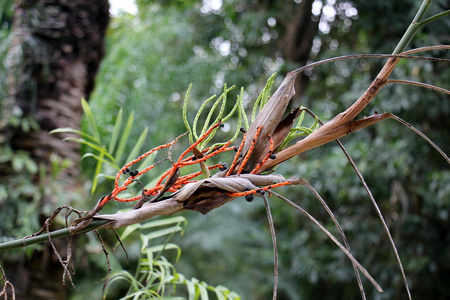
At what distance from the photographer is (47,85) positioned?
1.30 meters

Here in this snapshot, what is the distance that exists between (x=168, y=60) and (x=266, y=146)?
270 cm

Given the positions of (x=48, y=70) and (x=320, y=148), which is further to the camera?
(x=320, y=148)

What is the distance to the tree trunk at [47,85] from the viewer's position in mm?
1212

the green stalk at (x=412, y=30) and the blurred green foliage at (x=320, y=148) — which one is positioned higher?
the green stalk at (x=412, y=30)

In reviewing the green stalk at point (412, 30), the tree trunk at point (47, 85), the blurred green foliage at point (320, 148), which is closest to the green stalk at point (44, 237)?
the green stalk at point (412, 30)

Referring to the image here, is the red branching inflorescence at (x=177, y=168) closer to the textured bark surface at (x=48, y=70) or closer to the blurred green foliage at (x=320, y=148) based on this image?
the textured bark surface at (x=48, y=70)

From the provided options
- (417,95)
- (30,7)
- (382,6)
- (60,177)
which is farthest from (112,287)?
(382,6)

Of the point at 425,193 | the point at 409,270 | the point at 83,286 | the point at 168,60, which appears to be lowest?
the point at 409,270

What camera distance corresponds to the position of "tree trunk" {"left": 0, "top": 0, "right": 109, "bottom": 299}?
3.98 feet

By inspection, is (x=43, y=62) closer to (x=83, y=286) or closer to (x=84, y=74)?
(x=84, y=74)

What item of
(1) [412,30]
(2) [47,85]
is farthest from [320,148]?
(1) [412,30]

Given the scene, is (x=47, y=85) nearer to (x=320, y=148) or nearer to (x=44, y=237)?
(x=44, y=237)

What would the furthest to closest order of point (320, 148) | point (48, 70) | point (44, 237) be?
point (320, 148), point (48, 70), point (44, 237)

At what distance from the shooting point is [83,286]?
1593mm
